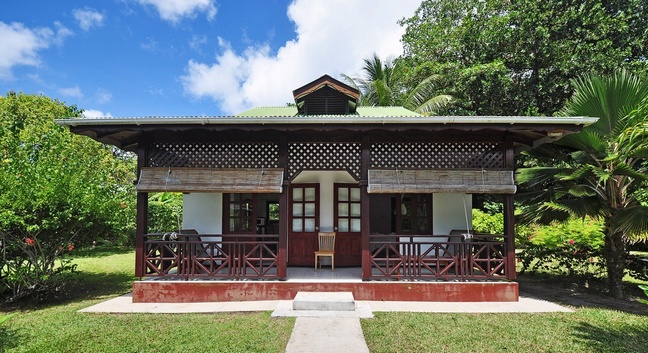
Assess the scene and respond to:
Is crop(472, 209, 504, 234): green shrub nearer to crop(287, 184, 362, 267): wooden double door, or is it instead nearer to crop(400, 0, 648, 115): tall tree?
crop(400, 0, 648, 115): tall tree

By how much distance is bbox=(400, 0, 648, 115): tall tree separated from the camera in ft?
43.9

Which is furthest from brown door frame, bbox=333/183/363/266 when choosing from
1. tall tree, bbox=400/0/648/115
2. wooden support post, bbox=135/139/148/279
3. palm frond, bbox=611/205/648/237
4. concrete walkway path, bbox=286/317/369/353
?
tall tree, bbox=400/0/648/115

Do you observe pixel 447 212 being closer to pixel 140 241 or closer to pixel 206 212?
pixel 206 212

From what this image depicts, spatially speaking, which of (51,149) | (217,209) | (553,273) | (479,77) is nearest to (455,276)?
(553,273)

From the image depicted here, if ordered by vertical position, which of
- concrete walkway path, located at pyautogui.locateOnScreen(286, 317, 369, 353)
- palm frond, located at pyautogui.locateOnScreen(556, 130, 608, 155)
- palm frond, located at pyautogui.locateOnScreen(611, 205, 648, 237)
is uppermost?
palm frond, located at pyautogui.locateOnScreen(556, 130, 608, 155)

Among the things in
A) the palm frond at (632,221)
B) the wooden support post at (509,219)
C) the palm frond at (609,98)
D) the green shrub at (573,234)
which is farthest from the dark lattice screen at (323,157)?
the green shrub at (573,234)

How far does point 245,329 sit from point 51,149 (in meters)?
5.80

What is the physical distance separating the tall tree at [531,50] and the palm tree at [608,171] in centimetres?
651

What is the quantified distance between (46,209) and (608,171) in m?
10.1

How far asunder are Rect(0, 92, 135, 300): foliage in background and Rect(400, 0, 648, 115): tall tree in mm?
13910

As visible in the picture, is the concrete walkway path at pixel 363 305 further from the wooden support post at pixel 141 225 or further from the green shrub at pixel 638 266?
the green shrub at pixel 638 266

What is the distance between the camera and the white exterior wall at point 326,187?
26.5 ft

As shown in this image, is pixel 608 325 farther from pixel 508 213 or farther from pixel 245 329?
pixel 245 329

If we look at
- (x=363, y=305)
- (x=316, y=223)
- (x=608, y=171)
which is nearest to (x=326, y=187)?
(x=316, y=223)
